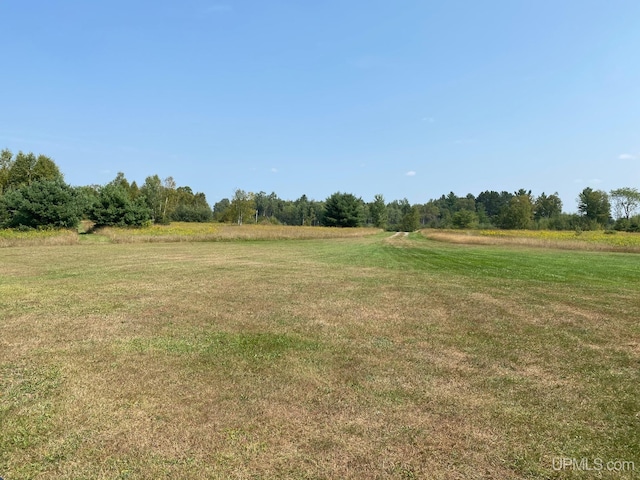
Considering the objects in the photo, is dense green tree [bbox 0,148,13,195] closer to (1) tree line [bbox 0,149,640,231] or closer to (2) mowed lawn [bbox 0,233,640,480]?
(1) tree line [bbox 0,149,640,231]

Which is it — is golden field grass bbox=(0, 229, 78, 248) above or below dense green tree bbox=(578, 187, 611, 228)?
below

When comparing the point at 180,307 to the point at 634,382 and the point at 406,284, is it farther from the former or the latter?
the point at 634,382

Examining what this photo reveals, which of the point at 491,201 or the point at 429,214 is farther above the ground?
the point at 491,201

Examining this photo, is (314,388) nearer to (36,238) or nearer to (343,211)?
(36,238)

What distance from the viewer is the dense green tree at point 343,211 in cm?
7375

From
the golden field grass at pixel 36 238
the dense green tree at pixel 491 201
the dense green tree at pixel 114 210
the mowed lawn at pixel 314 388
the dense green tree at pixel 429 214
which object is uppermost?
the dense green tree at pixel 491 201

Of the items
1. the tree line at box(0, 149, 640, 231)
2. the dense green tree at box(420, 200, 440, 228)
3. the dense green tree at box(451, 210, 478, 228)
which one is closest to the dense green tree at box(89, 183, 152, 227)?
the tree line at box(0, 149, 640, 231)

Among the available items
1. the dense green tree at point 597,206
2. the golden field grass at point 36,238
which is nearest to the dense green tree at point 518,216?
the dense green tree at point 597,206

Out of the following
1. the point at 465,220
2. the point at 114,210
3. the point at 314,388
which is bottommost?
the point at 314,388

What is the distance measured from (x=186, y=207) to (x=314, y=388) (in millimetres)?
100681

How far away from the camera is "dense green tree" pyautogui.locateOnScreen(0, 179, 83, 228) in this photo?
36719 mm

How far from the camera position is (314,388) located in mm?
4086

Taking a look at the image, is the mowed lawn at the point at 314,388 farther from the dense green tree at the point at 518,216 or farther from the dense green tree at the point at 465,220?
the dense green tree at the point at 465,220

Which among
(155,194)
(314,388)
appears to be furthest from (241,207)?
(314,388)
